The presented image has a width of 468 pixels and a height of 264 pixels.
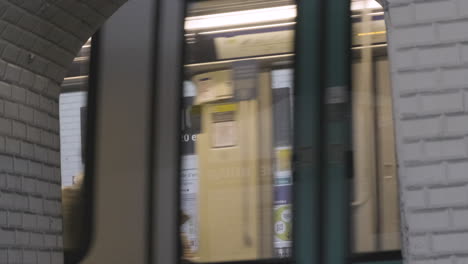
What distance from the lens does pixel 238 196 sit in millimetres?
4234

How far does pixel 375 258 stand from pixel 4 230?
64.5 inches

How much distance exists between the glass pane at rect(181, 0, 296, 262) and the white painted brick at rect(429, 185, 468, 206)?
4.71ft

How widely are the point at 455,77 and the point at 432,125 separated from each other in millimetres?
169

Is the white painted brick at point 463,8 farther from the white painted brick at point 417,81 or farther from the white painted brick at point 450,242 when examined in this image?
the white painted brick at point 450,242

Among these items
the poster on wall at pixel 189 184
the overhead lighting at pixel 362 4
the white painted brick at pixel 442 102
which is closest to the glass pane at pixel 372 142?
the overhead lighting at pixel 362 4

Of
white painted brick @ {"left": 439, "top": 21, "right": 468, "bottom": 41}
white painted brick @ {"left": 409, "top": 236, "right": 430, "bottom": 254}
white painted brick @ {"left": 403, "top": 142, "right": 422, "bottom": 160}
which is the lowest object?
white painted brick @ {"left": 409, "top": 236, "right": 430, "bottom": 254}

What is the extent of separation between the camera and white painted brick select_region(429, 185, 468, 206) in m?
2.75

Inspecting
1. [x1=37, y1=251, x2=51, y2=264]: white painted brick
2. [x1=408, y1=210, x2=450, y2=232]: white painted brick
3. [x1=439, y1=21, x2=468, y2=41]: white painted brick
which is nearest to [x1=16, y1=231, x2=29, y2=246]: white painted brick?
[x1=37, y1=251, x2=51, y2=264]: white painted brick

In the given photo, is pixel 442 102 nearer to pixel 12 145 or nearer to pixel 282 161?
pixel 282 161

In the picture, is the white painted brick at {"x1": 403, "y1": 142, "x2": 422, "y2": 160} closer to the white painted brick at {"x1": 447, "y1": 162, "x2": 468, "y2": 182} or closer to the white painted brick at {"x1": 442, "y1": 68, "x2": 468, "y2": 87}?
the white painted brick at {"x1": 447, "y1": 162, "x2": 468, "y2": 182}

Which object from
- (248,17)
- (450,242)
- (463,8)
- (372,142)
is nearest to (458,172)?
(450,242)

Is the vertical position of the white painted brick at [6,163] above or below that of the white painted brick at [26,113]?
below

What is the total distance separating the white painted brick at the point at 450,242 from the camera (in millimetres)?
2721

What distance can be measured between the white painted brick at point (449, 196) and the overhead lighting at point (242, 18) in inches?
69.8
